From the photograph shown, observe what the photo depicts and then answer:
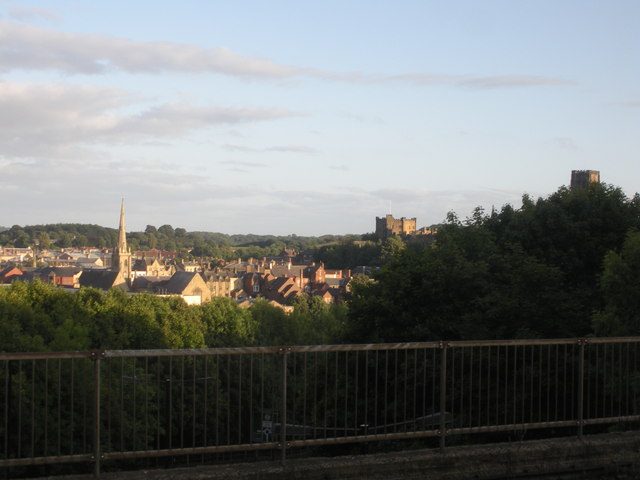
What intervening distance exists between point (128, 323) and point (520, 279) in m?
32.1

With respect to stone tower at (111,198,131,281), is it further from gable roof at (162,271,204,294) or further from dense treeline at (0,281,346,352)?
dense treeline at (0,281,346,352)

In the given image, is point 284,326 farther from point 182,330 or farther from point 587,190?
point 587,190

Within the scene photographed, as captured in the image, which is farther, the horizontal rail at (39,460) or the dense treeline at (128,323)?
the dense treeline at (128,323)

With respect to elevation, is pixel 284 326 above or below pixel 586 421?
below

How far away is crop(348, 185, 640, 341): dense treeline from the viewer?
70.4ft

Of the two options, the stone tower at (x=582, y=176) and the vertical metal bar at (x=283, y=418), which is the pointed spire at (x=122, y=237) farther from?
the vertical metal bar at (x=283, y=418)

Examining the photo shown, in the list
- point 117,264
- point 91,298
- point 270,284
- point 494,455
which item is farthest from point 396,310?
point 117,264

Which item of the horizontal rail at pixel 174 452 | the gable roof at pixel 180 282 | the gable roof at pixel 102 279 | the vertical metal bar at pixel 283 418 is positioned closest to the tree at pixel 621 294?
the vertical metal bar at pixel 283 418

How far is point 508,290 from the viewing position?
75.2ft

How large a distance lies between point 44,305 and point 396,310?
25.9 m

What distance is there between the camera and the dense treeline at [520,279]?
845 inches

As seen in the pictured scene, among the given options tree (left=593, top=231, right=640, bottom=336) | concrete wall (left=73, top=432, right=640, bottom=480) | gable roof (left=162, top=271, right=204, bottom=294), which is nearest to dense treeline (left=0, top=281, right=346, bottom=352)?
Result: tree (left=593, top=231, right=640, bottom=336)

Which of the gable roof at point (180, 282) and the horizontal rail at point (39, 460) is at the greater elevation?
the horizontal rail at point (39, 460)

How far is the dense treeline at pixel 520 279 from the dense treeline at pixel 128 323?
174 inches
